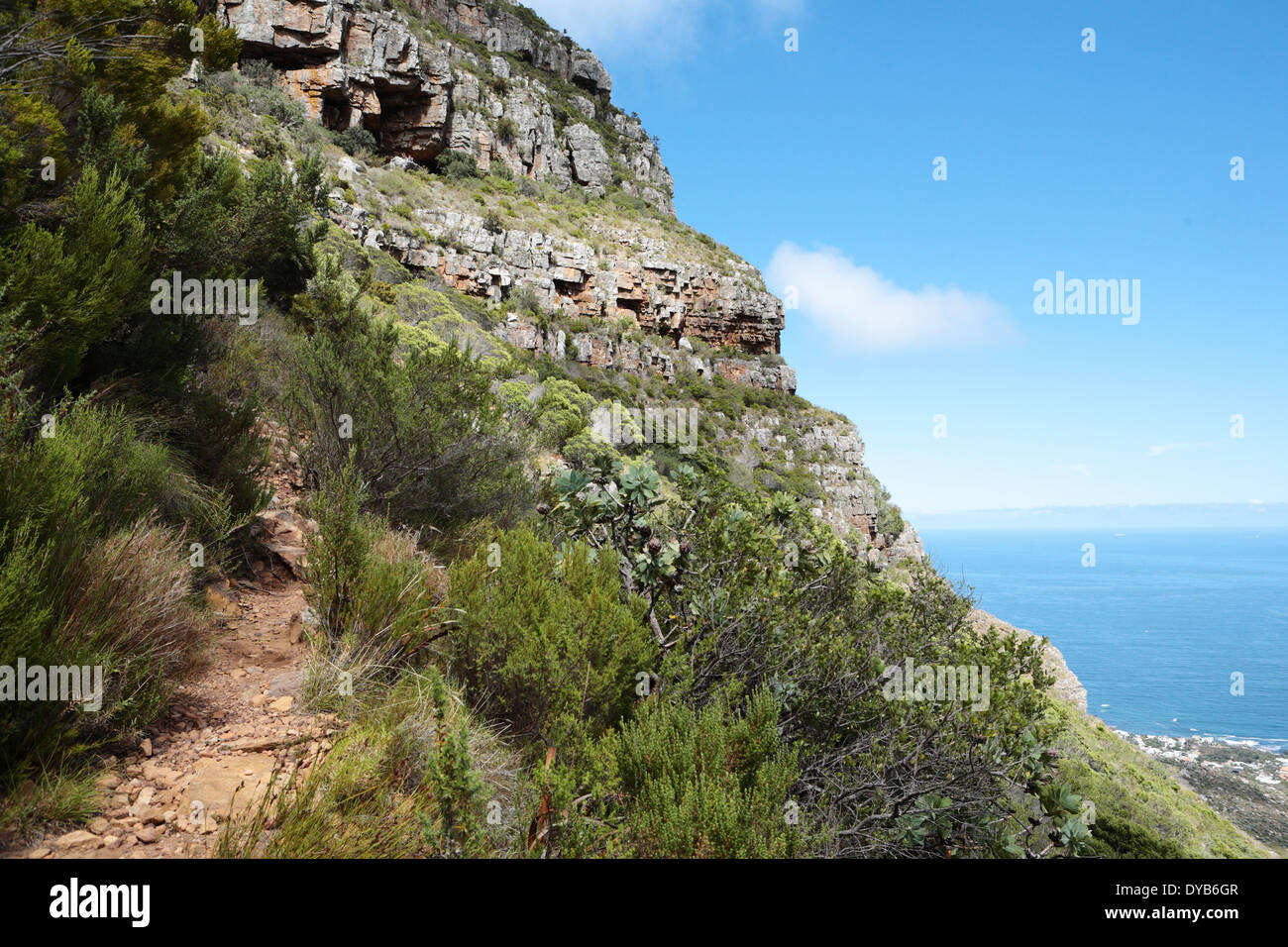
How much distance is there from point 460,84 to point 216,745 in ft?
139

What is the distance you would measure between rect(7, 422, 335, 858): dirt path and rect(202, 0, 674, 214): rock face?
2412 centimetres

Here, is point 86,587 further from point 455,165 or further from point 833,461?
point 455,165

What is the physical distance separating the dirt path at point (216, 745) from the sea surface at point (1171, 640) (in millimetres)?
4763

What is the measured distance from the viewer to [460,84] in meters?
35.3

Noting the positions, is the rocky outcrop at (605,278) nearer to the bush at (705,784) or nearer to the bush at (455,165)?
the bush at (455,165)

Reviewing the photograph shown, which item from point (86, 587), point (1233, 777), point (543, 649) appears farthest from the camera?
point (1233, 777)

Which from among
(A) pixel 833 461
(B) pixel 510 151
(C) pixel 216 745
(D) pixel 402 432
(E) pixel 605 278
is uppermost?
(B) pixel 510 151

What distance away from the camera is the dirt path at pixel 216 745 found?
1835mm

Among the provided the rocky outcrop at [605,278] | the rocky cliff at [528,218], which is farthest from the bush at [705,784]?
the rocky outcrop at [605,278]

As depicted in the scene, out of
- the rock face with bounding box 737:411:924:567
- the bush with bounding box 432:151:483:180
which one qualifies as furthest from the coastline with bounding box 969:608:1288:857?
the bush with bounding box 432:151:483:180

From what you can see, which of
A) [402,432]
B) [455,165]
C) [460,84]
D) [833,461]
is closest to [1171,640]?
[833,461]
